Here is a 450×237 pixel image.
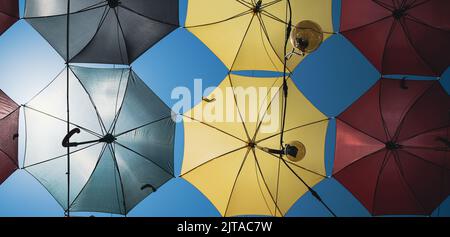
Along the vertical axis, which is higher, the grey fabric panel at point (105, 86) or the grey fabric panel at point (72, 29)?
the grey fabric panel at point (72, 29)

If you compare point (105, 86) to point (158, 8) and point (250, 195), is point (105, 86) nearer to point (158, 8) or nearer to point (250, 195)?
point (158, 8)

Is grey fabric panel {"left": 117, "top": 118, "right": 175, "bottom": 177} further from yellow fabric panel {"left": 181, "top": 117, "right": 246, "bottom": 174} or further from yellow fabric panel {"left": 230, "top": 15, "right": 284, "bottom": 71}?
yellow fabric panel {"left": 230, "top": 15, "right": 284, "bottom": 71}

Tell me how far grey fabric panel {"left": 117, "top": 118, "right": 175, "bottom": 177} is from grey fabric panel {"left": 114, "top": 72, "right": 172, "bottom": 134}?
0.15 metres

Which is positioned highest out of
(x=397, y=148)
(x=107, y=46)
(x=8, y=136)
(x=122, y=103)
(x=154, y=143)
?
(x=107, y=46)

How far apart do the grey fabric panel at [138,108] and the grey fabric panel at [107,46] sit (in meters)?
0.48

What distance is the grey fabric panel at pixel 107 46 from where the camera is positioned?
6766mm

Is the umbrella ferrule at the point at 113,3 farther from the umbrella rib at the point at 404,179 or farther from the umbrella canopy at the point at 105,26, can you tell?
the umbrella rib at the point at 404,179

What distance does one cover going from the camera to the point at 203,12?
6.94 m

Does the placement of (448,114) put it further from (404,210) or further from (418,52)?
(404,210)

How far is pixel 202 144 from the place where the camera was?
24.2ft

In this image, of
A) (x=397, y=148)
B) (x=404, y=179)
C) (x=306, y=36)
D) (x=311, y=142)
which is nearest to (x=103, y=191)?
(x=311, y=142)

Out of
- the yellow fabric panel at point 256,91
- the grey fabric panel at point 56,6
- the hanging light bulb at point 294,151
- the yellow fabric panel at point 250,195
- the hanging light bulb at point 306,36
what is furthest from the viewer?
the yellow fabric panel at point 250,195

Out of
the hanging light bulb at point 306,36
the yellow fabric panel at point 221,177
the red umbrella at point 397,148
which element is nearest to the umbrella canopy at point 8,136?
the yellow fabric panel at point 221,177

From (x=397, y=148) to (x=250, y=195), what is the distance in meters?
3.32
